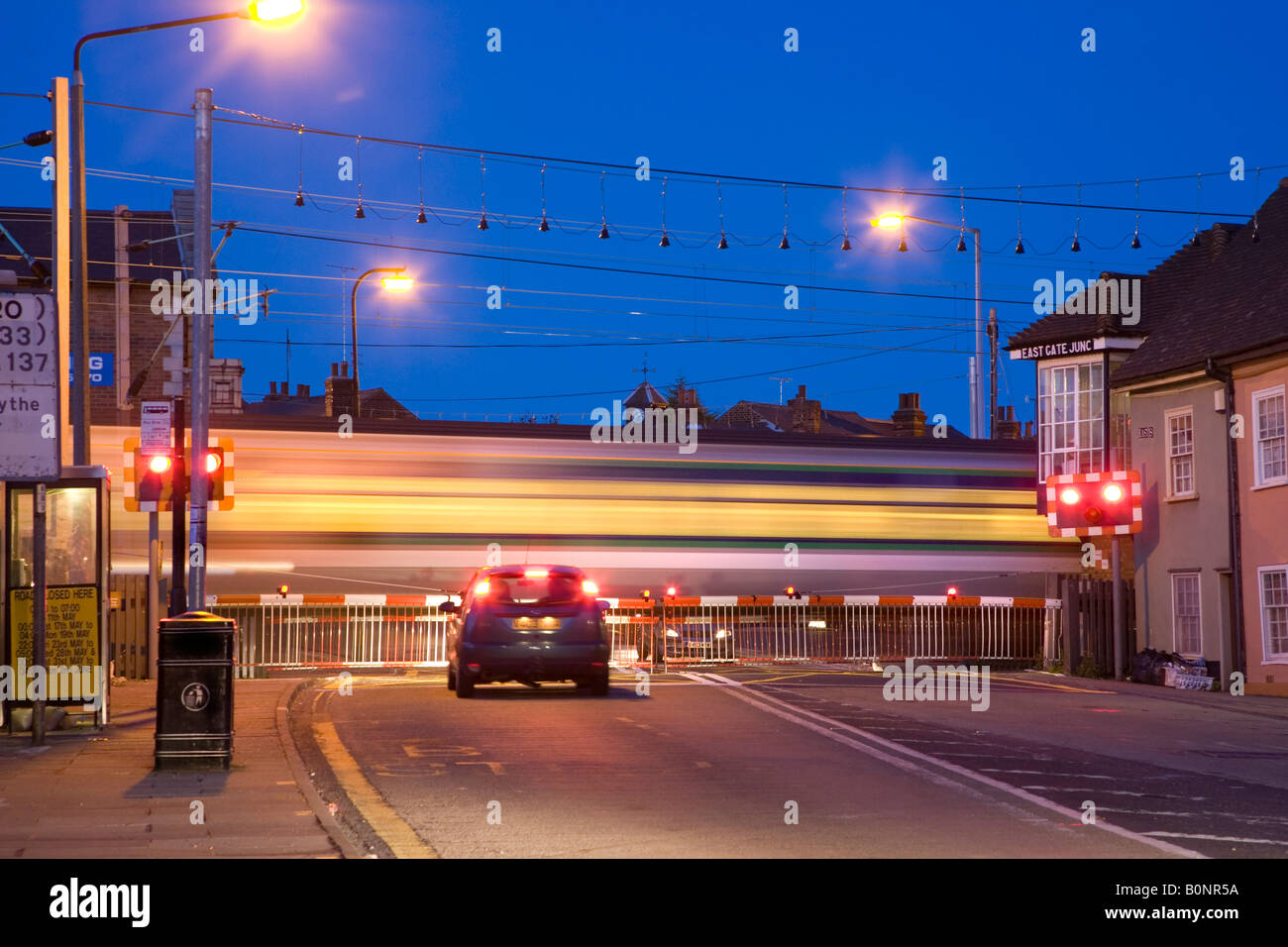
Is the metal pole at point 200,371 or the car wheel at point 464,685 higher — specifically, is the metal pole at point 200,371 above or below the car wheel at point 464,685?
above

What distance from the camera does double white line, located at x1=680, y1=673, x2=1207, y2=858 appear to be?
10.3 m

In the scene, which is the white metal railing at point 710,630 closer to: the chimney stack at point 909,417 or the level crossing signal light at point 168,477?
the level crossing signal light at point 168,477

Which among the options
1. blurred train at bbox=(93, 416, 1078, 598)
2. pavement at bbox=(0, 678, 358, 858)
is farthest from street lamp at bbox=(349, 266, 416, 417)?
pavement at bbox=(0, 678, 358, 858)

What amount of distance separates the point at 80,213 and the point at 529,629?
6.84m

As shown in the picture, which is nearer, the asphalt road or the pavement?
the pavement

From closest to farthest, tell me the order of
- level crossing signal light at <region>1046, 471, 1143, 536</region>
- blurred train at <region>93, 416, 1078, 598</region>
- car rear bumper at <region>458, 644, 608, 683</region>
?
1. car rear bumper at <region>458, 644, 608, 683</region>
2. blurred train at <region>93, 416, 1078, 598</region>
3. level crossing signal light at <region>1046, 471, 1143, 536</region>

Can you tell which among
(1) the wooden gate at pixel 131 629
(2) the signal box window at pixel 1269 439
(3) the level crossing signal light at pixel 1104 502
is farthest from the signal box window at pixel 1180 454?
(1) the wooden gate at pixel 131 629

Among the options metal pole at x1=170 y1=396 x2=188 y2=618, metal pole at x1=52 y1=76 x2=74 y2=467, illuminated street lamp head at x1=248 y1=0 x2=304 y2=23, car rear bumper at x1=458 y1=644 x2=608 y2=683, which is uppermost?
illuminated street lamp head at x1=248 y1=0 x2=304 y2=23

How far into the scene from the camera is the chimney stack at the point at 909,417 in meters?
48.3

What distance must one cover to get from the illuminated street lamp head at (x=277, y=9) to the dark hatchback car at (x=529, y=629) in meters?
6.82

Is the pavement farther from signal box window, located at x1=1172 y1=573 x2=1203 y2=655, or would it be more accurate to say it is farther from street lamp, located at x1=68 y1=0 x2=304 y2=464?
signal box window, located at x1=1172 y1=573 x2=1203 y2=655

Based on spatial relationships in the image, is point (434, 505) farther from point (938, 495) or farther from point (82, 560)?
point (82, 560)

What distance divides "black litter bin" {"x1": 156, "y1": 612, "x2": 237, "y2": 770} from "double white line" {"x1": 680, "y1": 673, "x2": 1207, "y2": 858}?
5441mm
